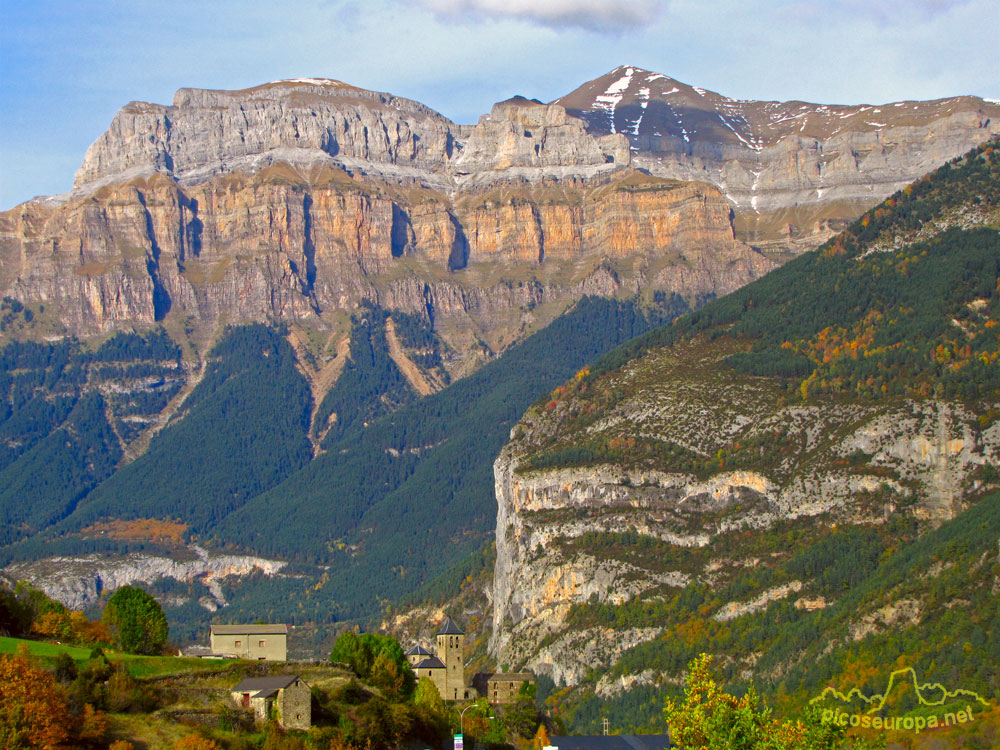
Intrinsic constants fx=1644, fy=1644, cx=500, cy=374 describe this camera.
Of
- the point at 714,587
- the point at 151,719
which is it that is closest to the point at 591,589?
the point at 714,587

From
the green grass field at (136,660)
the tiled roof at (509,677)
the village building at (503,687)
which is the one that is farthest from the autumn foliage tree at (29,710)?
the tiled roof at (509,677)

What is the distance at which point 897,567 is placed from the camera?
16588 cm

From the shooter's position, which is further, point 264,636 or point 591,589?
point 591,589

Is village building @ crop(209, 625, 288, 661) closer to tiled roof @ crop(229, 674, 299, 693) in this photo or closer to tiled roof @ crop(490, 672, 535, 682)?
tiled roof @ crop(229, 674, 299, 693)

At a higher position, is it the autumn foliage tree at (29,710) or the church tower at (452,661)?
the autumn foliage tree at (29,710)

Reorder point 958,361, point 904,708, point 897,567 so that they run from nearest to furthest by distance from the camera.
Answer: point 904,708 < point 897,567 < point 958,361

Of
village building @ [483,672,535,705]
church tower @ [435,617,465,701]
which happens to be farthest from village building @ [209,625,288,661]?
village building @ [483,672,535,705]

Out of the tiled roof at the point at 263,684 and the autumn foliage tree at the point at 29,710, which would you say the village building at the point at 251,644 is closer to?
the tiled roof at the point at 263,684

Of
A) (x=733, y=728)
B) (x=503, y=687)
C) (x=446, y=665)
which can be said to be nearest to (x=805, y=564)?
(x=503, y=687)

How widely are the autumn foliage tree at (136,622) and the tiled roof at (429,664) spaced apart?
2533cm

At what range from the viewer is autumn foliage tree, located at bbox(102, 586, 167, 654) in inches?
5039

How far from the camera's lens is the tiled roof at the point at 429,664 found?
149000mm

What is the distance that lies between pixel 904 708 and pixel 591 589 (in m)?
57.9

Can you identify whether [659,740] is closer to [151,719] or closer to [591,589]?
[151,719]
